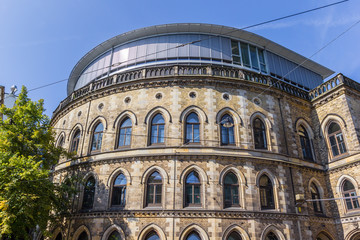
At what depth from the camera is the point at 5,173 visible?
497 inches

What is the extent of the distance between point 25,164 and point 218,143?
1025 centimetres

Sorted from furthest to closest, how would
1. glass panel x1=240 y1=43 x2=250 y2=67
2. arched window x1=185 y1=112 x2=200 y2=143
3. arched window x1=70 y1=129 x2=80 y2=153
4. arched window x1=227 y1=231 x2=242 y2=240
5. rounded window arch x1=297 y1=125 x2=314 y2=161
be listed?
glass panel x1=240 y1=43 x2=250 y2=67 → arched window x1=70 y1=129 x2=80 y2=153 → rounded window arch x1=297 y1=125 x2=314 y2=161 → arched window x1=185 y1=112 x2=200 y2=143 → arched window x1=227 y1=231 x2=242 y2=240

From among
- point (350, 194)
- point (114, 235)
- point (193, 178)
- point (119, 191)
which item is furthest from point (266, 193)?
point (114, 235)

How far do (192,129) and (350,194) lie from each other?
1044 centimetres

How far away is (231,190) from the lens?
15234 mm

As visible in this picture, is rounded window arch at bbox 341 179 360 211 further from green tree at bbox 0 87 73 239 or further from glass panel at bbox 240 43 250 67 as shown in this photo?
green tree at bbox 0 87 73 239

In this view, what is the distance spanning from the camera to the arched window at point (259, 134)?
17.0 metres

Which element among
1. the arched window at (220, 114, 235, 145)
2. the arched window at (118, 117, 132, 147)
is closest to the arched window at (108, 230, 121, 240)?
the arched window at (118, 117, 132, 147)

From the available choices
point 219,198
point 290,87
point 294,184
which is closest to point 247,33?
point 290,87

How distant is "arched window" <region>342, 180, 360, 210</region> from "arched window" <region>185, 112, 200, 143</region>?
9.78 metres

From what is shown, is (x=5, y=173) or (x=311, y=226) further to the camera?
(x=311, y=226)

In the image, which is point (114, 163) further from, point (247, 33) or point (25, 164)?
point (247, 33)

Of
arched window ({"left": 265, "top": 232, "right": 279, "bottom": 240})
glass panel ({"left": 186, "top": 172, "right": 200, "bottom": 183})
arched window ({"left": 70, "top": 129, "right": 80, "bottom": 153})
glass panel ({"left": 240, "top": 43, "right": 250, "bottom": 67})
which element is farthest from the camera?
glass panel ({"left": 240, "top": 43, "right": 250, "bottom": 67})

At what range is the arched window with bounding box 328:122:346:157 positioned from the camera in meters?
A: 17.8
